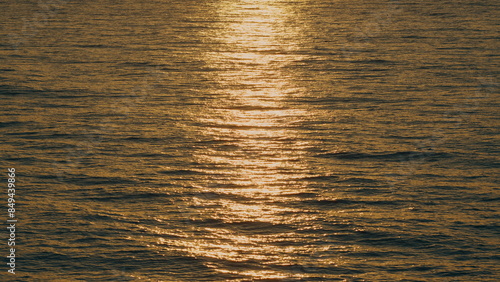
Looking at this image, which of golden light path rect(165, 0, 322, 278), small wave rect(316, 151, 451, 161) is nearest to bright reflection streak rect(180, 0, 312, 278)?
golden light path rect(165, 0, 322, 278)

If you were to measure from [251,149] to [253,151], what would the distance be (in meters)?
0.02

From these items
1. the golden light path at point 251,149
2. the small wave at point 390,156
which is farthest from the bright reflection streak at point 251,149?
the small wave at point 390,156

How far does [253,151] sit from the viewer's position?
2.09 metres

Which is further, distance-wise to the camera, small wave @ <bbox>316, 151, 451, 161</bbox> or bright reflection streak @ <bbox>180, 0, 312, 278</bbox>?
small wave @ <bbox>316, 151, 451, 161</bbox>

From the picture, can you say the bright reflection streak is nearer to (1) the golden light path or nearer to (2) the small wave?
(1) the golden light path

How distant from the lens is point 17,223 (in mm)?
1661

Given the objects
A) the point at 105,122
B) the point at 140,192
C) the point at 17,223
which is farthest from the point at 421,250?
the point at 105,122

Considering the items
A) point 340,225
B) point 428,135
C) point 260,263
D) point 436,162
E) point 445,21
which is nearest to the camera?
point 260,263

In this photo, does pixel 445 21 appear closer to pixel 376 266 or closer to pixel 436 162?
pixel 436 162

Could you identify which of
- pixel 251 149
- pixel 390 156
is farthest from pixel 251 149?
pixel 390 156

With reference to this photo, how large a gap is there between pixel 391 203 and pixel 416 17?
2.51 m

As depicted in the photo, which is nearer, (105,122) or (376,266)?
(376,266)

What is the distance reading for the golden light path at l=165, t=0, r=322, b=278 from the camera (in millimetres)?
1530

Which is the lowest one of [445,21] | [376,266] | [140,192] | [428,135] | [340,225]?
[376,266]
